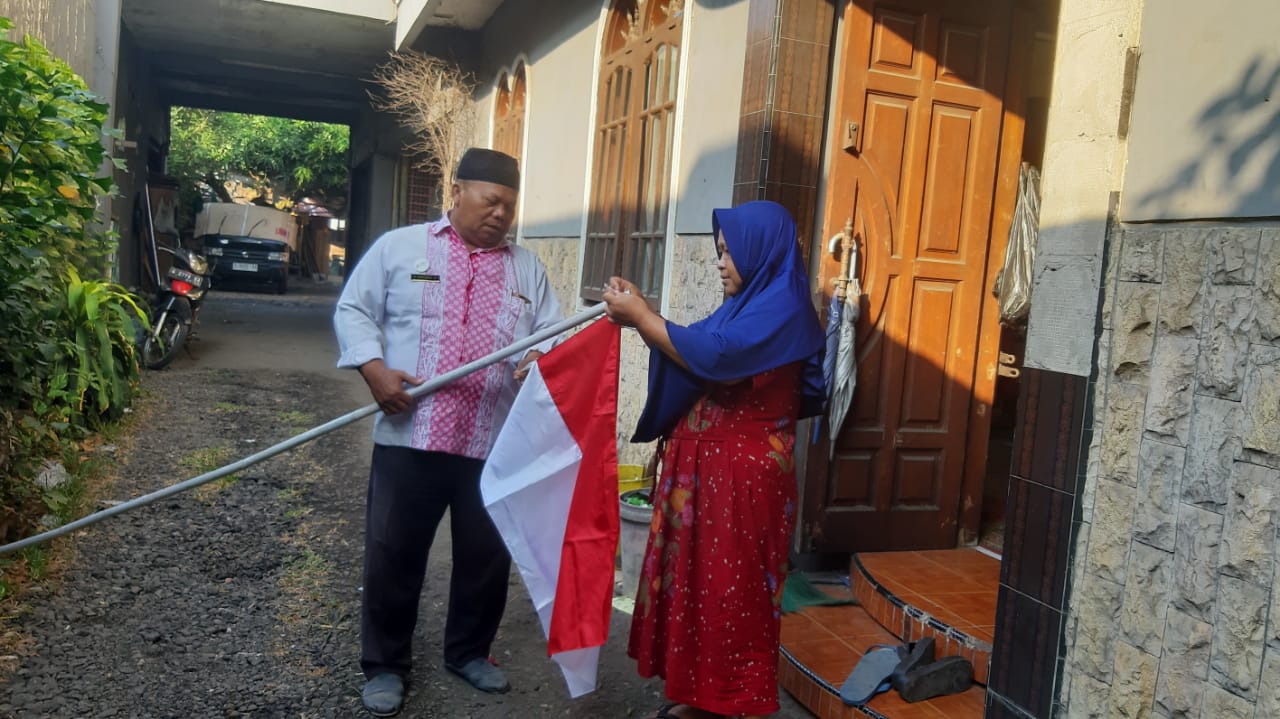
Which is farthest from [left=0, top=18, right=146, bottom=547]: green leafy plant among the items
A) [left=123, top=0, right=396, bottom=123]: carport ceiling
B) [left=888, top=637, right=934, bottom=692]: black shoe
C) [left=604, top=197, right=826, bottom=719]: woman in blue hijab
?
[left=123, top=0, right=396, bottom=123]: carport ceiling

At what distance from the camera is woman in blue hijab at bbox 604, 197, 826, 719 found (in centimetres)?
292

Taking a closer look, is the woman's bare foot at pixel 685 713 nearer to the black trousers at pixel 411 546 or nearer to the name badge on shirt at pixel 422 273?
the black trousers at pixel 411 546

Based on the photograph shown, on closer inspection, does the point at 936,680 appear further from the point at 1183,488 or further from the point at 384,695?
the point at 384,695

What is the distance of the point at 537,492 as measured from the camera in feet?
10.3

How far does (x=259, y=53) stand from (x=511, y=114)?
7242 millimetres

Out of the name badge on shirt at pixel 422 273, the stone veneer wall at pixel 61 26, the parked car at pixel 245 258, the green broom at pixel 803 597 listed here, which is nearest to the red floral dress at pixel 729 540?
the name badge on shirt at pixel 422 273

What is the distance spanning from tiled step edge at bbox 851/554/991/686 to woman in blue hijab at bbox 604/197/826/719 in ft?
2.67

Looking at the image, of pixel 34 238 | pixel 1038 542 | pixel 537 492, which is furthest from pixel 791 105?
pixel 34 238

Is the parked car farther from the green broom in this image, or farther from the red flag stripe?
the red flag stripe

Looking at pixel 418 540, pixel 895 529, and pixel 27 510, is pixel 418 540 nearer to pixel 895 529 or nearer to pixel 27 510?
pixel 27 510

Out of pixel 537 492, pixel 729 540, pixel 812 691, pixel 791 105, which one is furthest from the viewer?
pixel 791 105

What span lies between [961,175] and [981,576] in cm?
184

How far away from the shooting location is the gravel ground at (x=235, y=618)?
3.35 m

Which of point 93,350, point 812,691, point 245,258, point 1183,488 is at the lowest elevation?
point 812,691
